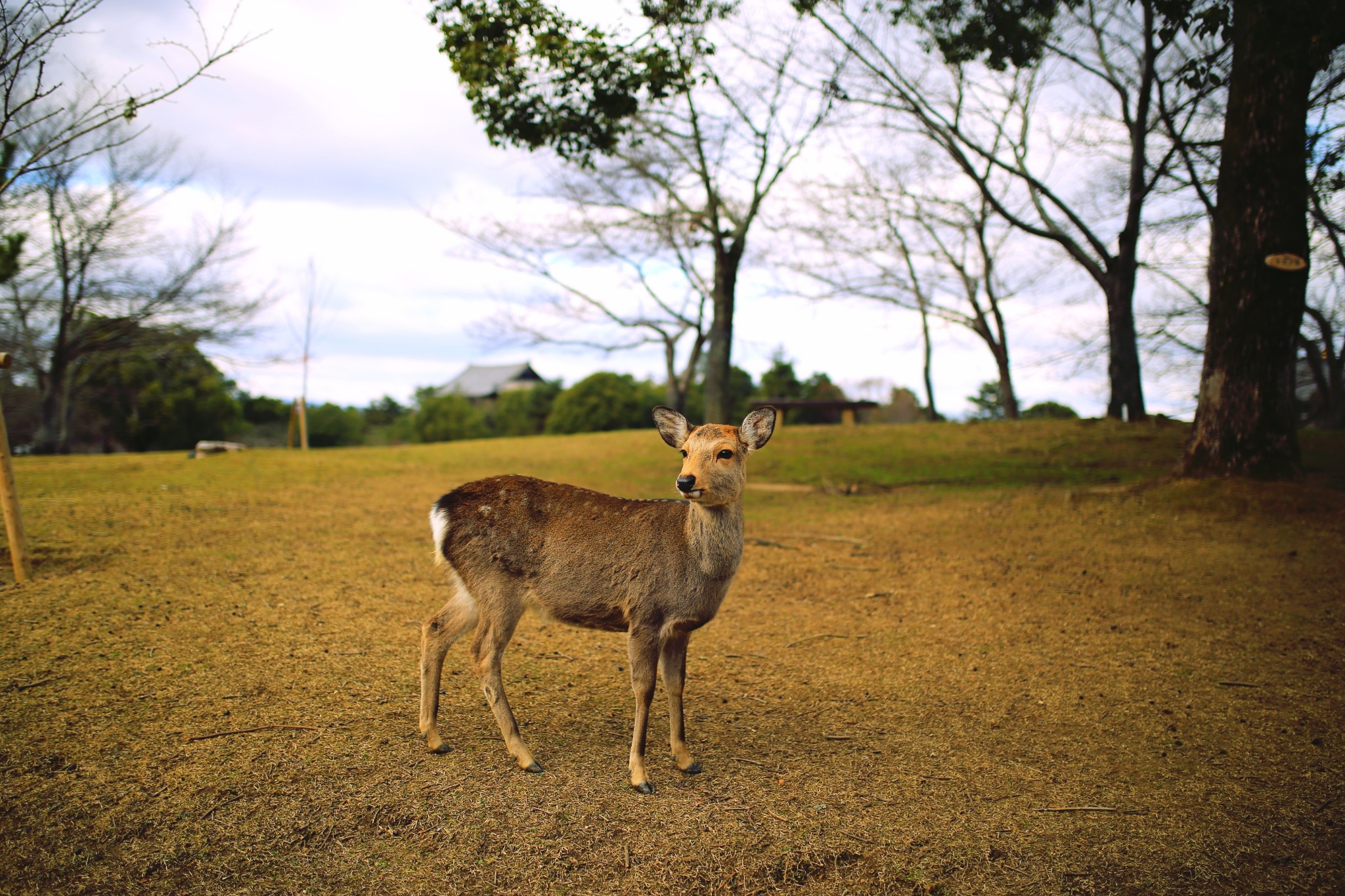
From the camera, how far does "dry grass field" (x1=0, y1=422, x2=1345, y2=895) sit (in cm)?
327

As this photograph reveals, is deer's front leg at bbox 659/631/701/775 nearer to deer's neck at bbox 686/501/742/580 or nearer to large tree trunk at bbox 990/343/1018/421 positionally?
deer's neck at bbox 686/501/742/580

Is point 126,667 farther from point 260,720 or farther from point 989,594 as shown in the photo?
point 989,594

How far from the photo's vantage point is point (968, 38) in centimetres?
1213

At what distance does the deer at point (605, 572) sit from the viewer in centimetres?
391

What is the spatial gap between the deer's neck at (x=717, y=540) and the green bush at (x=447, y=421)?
91.5ft

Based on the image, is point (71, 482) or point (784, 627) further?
point (71, 482)

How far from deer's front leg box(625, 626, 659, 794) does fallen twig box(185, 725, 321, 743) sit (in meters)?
1.69

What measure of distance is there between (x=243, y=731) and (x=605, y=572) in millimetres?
2013

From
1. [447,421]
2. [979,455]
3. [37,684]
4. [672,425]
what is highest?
[447,421]

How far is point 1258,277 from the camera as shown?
9.23m

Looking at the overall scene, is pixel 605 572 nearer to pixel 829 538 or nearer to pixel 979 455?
pixel 829 538

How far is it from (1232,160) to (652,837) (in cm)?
1042

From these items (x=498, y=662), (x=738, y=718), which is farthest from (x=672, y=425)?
(x=738, y=718)

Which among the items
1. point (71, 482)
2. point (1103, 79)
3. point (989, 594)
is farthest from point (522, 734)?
point (1103, 79)
